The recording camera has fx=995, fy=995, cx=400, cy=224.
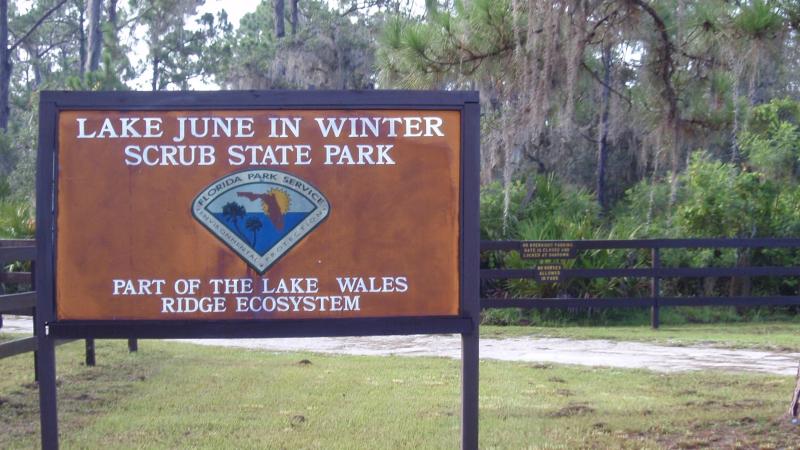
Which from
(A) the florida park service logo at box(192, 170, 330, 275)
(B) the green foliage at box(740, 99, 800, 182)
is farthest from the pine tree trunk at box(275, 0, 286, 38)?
(A) the florida park service logo at box(192, 170, 330, 275)

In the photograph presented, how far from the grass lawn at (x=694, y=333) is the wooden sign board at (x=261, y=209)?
26.1 feet

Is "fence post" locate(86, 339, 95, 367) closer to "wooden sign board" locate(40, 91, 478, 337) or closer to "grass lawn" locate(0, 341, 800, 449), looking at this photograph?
"grass lawn" locate(0, 341, 800, 449)

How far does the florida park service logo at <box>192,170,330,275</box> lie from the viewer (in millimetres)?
6215

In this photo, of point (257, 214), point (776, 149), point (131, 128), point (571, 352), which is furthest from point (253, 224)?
point (776, 149)

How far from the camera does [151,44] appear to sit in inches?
1794

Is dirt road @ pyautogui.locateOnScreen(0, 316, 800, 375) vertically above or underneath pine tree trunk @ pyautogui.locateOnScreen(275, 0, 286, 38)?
underneath

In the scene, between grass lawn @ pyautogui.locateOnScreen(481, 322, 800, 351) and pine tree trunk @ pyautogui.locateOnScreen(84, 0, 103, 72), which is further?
pine tree trunk @ pyautogui.locateOnScreen(84, 0, 103, 72)

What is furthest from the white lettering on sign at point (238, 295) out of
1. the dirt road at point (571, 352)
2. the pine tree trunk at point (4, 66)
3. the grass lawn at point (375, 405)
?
the pine tree trunk at point (4, 66)

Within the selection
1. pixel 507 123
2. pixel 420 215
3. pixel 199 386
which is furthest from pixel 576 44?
pixel 199 386

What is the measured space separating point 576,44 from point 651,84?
50.7 inches

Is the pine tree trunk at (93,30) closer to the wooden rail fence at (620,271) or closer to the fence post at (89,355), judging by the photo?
the wooden rail fence at (620,271)

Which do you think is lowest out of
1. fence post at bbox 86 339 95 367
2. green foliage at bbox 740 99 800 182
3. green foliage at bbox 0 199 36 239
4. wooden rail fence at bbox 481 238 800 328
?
fence post at bbox 86 339 95 367

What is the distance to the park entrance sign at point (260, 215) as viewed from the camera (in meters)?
6.19

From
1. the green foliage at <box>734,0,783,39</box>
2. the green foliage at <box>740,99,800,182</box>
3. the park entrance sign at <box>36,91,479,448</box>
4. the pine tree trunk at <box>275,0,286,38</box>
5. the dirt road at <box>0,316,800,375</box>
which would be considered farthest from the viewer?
the pine tree trunk at <box>275,0,286,38</box>
